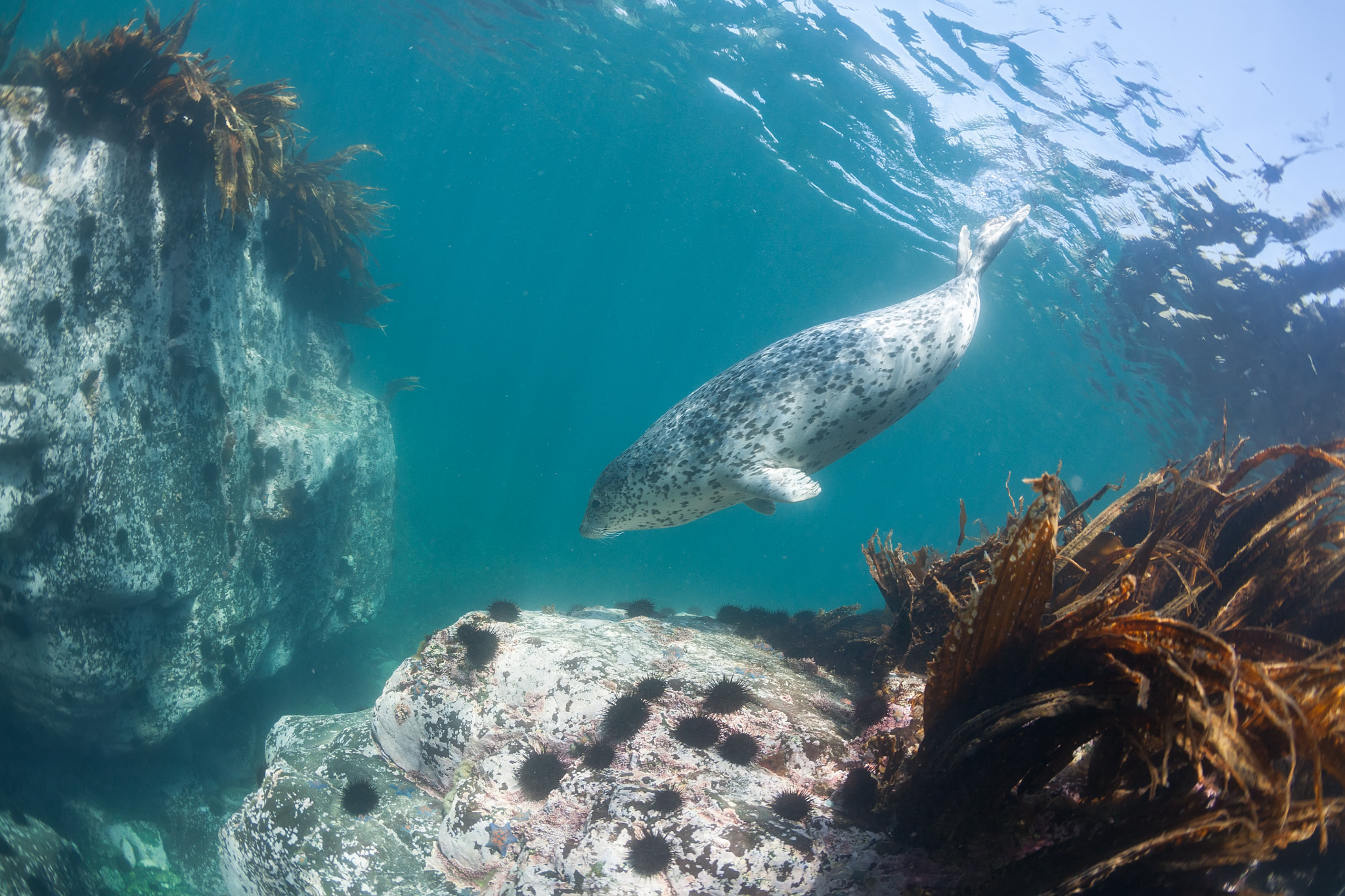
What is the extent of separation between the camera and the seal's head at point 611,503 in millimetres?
5918

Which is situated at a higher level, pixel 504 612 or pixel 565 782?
pixel 565 782

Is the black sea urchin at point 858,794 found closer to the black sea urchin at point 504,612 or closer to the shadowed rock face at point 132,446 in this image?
the black sea urchin at point 504,612

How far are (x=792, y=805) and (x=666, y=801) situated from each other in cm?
66

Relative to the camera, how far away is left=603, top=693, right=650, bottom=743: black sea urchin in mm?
3633

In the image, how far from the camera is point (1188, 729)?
1494 mm

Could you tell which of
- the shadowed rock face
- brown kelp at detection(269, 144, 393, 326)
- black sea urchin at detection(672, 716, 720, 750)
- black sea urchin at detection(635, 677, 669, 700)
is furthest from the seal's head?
brown kelp at detection(269, 144, 393, 326)

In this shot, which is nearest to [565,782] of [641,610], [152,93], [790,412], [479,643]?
[479,643]

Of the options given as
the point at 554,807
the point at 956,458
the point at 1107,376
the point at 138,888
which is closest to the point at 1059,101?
the point at 1107,376

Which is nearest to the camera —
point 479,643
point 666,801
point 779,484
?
point 666,801

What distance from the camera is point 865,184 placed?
2386 centimetres

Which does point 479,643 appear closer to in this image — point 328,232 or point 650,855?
point 650,855

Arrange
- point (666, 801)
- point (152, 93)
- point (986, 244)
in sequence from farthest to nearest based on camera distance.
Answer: point (986, 244), point (152, 93), point (666, 801)

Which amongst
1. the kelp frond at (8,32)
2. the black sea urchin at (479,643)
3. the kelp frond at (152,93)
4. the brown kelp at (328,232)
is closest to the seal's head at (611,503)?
the black sea urchin at (479,643)

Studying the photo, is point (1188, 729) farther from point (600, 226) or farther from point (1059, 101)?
point (600, 226)
